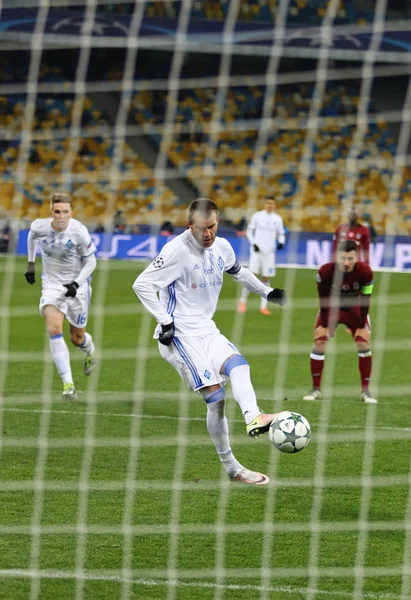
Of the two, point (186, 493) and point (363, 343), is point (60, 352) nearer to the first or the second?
point (363, 343)

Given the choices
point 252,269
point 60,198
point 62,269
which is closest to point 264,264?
point 252,269

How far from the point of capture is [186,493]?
710cm

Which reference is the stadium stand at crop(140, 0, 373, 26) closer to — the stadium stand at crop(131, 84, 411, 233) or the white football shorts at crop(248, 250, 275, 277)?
the stadium stand at crop(131, 84, 411, 233)

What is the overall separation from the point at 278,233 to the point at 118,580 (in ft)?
48.1

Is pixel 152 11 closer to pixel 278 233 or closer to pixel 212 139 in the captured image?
pixel 212 139

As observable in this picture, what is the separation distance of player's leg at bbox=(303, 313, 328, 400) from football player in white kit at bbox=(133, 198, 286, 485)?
368cm

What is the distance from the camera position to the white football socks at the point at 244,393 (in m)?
6.86

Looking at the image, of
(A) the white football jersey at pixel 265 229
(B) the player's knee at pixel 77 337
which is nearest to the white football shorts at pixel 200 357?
(B) the player's knee at pixel 77 337

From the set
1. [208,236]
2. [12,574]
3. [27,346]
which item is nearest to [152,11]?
[27,346]

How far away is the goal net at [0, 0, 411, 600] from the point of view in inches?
233

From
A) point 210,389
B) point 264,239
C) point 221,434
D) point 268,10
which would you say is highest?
point 268,10

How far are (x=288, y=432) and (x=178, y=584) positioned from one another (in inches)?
61.4

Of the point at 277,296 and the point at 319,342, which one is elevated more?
the point at 277,296

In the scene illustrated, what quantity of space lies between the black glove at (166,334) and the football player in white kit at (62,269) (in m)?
3.43
